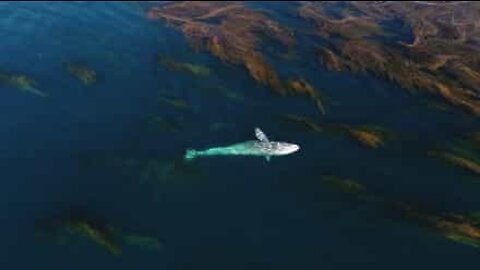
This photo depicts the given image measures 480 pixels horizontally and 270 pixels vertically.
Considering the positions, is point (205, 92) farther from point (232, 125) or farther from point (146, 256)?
point (146, 256)

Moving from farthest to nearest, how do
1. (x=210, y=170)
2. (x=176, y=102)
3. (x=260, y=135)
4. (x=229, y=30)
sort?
(x=229, y=30) < (x=176, y=102) < (x=260, y=135) < (x=210, y=170)

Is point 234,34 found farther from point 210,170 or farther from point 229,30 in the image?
point 210,170

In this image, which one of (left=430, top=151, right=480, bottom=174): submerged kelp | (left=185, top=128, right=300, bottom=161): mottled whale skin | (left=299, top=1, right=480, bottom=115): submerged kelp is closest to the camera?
(left=430, top=151, right=480, bottom=174): submerged kelp

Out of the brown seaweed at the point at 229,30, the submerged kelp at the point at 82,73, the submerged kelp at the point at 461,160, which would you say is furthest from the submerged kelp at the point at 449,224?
the submerged kelp at the point at 82,73

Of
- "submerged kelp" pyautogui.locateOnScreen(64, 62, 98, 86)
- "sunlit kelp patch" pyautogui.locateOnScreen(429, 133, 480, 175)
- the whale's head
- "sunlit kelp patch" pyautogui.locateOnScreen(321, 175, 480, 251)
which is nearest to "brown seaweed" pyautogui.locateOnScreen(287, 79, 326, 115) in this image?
the whale's head

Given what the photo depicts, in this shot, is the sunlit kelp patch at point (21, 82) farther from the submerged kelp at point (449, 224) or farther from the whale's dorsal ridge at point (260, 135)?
the submerged kelp at point (449, 224)

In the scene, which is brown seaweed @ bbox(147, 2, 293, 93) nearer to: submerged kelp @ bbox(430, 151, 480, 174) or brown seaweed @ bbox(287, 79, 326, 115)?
brown seaweed @ bbox(287, 79, 326, 115)

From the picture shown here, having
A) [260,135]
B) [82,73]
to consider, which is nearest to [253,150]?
[260,135]
